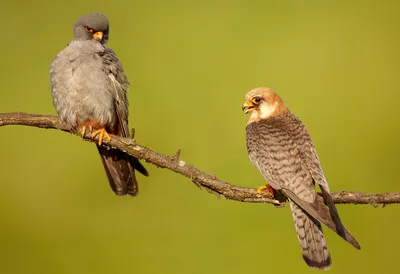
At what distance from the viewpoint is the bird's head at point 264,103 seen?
6082 millimetres

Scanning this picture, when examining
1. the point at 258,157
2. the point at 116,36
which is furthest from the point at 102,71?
the point at 116,36

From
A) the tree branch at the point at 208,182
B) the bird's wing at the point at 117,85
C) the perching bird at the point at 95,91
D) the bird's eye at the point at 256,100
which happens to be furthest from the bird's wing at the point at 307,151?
the bird's wing at the point at 117,85

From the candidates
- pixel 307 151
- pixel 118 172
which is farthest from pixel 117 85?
pixel 307 151

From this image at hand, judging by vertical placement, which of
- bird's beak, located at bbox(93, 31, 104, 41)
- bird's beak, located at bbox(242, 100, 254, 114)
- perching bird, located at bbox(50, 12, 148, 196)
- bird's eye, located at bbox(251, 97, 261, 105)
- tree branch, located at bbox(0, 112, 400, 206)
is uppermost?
bird's beak, located at bbox(93, 31, 104, 41)

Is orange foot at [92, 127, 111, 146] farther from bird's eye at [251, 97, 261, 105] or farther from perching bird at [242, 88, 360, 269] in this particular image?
bird's eye at [251, 97, 261, 105]

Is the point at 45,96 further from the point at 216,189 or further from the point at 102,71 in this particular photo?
the point at 216,189

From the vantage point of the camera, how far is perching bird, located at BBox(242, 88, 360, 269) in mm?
5137

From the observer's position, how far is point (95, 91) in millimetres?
6098

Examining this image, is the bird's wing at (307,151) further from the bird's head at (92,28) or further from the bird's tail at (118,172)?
the bird's head at (92,28)

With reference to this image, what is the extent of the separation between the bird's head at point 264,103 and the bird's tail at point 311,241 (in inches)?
38.0

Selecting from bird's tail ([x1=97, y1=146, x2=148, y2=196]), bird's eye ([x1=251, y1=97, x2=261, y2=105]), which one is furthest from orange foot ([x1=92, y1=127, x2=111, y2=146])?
bird's eye ([x1=251, y1=97, x2=261, y2=105])

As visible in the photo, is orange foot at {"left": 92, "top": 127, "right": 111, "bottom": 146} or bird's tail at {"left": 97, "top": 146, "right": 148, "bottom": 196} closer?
orange foot at {"left": 92, "top": 127, "right": 111, "bottom": 146}

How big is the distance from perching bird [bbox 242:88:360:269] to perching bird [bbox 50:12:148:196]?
104cm

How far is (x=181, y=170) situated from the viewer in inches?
197
